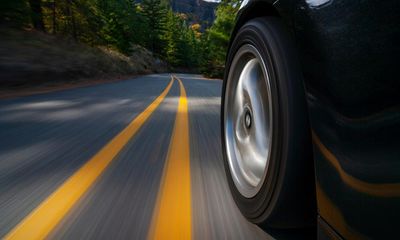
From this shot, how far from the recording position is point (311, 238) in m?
1.37

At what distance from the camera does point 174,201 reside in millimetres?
1795

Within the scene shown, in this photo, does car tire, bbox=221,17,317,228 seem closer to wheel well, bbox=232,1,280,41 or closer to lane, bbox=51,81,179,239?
wheel well, bbox=232,1,280,41

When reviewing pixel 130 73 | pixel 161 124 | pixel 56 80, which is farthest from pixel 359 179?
pixel 130 73

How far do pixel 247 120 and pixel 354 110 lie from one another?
3.37ft

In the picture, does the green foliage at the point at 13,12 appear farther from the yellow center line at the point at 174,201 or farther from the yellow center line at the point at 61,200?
the yellow center line at the point at 174,201

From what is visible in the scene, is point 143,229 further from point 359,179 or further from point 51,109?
point 51,109

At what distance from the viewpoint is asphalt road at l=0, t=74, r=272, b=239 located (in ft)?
4.93

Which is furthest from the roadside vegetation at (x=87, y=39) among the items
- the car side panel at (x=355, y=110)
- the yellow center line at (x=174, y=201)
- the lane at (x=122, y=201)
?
the car side panel at (x=355, y=110)

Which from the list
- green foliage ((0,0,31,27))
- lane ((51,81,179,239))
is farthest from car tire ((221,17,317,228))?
green foliage ((0,0,31,27))

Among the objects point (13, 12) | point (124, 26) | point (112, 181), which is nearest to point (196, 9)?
point (124, 26)

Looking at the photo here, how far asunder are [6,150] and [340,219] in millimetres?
2801

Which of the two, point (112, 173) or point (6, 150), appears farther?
point (6, 150)

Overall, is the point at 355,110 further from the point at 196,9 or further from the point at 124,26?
the point at 196,9

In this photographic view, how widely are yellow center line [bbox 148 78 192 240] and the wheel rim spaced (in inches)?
→ 12.2
